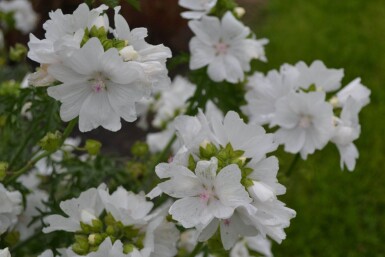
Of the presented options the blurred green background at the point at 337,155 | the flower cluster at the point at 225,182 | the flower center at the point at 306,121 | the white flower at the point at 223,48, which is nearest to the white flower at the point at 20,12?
the white flower at the point at 223,48

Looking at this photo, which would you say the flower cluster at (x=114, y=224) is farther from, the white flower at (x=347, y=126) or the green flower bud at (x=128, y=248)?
the white flower at (x=347, y=126)

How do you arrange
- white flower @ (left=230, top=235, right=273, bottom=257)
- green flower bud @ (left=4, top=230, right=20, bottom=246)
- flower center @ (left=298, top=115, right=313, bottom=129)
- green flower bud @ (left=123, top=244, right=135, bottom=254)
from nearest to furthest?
green flower bud @ (left=123, top=244, right=135, bottom=254) → green flower bud @ (left=4, top=230, right=20, bottom=246) → flower center @ (left=298, top=115, right=313, bottom=129) → white flower @ (left=230, top=235, right=273, bottom=257)

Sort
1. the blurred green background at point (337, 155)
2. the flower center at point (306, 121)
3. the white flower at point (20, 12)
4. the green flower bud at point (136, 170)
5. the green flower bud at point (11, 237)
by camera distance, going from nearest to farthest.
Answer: the green flower bud at point (11, 237) → the flower center at point (306, 121) → the green flower bud at point (136, 170) → the white flower at point (20, 12) → the blurred green background at point (337, 155)

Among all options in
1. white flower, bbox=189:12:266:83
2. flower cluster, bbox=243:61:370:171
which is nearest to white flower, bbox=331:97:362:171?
flower cluster, bbox=243:61:370:171

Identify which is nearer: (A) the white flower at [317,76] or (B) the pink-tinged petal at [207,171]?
(B) the pink-tinged petal at [207,171]

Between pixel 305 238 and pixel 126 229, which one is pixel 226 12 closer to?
pixel 126 229

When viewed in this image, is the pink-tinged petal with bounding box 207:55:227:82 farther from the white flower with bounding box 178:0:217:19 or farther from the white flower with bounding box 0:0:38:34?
the white flower with bounding box 0:0:38:34

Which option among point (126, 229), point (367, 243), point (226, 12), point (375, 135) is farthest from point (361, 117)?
point (126, 229)
